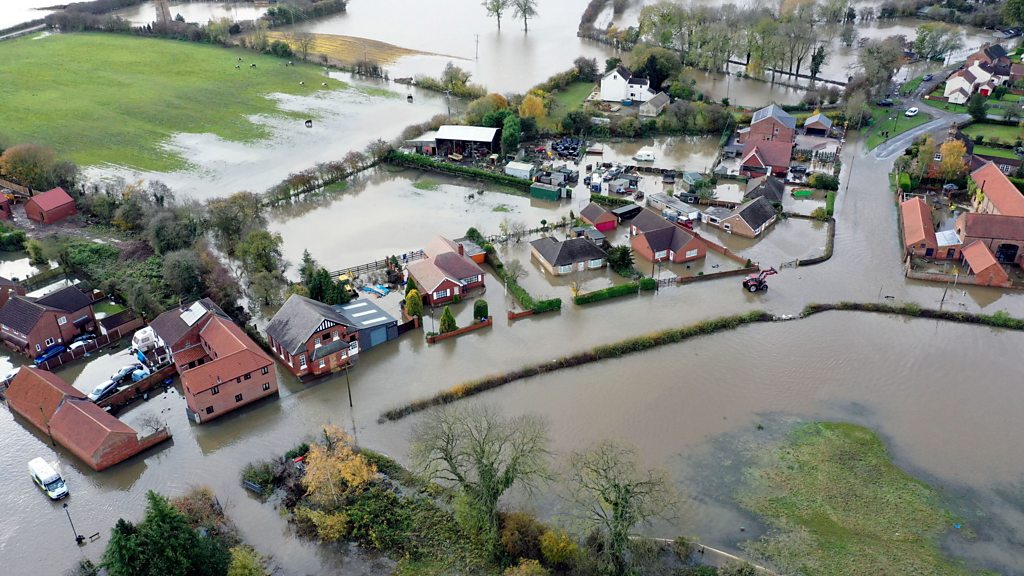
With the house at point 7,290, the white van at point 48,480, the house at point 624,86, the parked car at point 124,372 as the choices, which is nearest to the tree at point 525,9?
the house at point 624,86

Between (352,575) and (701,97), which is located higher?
(701,97)

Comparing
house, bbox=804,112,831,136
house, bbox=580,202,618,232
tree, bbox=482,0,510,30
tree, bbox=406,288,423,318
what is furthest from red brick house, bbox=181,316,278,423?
tree, bbox=482,0,510,30

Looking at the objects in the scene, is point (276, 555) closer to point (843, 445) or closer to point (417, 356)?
point (417, 356)

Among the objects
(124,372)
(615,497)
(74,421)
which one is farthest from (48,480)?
(615,497)

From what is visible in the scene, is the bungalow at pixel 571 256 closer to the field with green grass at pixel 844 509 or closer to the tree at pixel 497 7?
the field with green grass at pixel 844 509

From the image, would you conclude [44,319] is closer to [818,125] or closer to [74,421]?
[74,421]

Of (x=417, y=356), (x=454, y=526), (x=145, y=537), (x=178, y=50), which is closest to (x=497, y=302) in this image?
(x=417, y=356)
